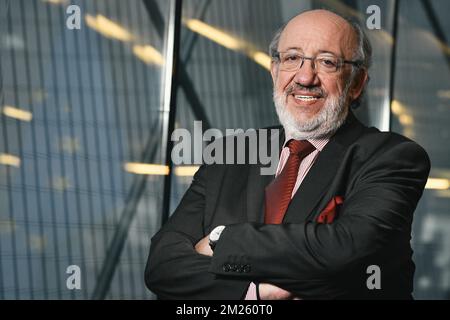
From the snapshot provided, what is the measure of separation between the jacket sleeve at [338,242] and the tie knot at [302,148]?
16 centimetres

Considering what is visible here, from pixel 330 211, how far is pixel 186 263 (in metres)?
0.35

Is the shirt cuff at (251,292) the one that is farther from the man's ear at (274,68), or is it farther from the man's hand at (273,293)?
the man's ear at (274,68)

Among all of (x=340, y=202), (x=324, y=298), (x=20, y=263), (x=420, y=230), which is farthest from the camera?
(x=420, y=230)

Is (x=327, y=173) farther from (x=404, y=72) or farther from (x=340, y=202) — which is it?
(x=404, y=72)

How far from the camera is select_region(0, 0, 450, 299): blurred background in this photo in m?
4.71

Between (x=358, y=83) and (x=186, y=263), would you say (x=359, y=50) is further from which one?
(x=186, y=263)

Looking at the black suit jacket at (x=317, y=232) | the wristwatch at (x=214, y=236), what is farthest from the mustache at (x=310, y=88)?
the wristwatch at (x=214, y=236)

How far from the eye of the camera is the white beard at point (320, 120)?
5.91 ft

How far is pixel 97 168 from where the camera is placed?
16.0ft

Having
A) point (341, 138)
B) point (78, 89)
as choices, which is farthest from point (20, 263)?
point (341, 138)

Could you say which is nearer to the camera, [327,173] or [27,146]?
[327,173]

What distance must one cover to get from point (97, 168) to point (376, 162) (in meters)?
3.33

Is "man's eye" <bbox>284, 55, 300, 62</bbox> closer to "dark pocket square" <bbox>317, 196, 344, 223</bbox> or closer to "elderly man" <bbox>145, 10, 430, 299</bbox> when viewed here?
"elderly man" <bbox>145, 10, 430, 299</bbox>

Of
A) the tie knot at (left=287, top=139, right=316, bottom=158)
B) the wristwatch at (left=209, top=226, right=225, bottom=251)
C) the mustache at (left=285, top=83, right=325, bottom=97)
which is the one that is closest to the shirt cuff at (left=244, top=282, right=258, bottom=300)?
the wristwatch at (left=209, top=226, right=225, bottom=251)
